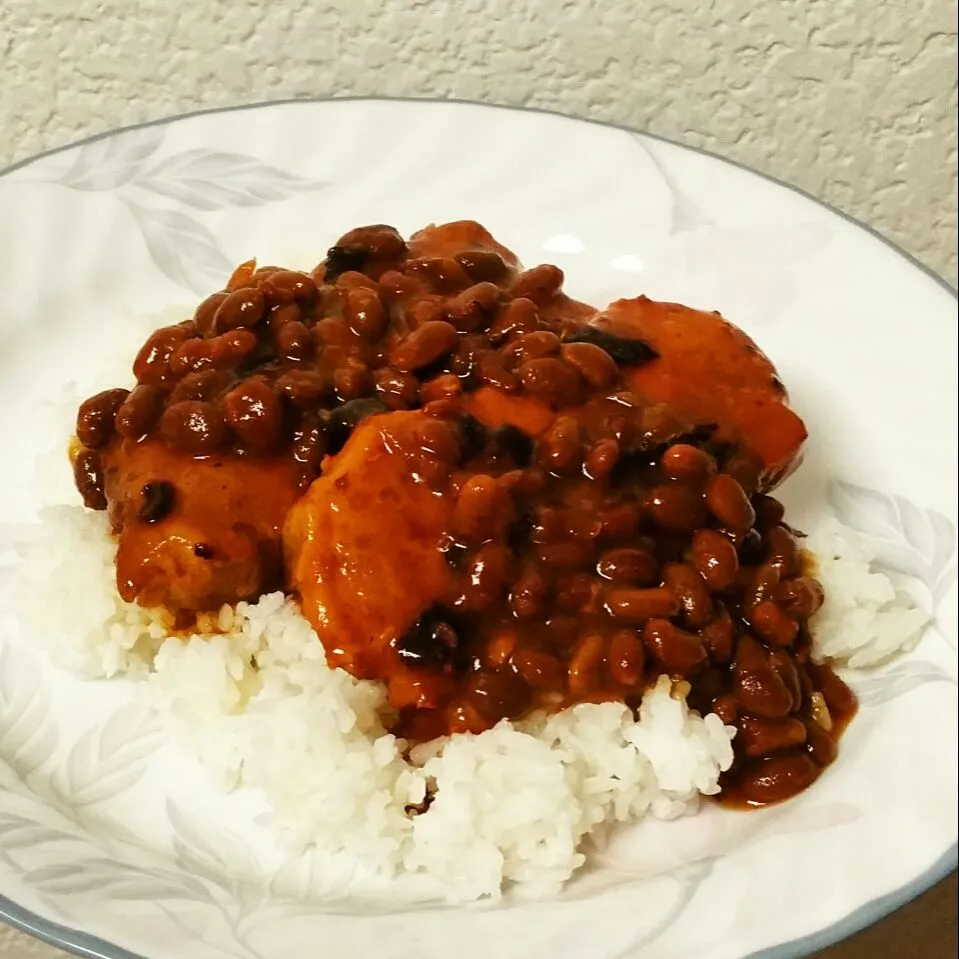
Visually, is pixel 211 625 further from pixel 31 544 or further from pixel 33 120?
pixel 33 120

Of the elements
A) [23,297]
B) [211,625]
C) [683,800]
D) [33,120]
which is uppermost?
[33,120]

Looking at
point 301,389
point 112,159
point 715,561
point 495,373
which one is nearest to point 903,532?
point 715,561

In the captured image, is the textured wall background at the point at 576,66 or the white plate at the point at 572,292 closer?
the white plate at the point at 572,292

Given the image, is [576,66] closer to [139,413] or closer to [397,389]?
[397,389]

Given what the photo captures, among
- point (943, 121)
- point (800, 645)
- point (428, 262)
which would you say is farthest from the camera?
point (943, 121)

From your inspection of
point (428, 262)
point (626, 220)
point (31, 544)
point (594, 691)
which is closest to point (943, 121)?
point (626, 220)

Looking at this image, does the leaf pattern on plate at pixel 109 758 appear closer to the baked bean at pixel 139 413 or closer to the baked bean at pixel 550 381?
the baked bean at pixel 139 413

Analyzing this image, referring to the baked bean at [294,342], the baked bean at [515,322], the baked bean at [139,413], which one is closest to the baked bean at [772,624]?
the baked bean at [515,322]
